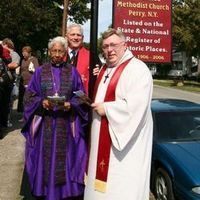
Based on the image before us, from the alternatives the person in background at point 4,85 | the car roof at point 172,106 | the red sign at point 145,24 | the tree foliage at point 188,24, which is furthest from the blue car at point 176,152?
the tree foliage at point 188,24

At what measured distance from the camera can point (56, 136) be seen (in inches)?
206

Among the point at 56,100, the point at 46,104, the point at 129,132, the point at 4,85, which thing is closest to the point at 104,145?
the point at 129,132

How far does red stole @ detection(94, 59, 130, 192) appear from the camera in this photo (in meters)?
4.33

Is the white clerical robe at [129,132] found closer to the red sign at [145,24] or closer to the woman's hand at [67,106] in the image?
the woman's hand at [67,106]

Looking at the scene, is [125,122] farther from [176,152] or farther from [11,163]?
[11,163]

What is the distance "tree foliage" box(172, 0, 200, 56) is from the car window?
37038 mm

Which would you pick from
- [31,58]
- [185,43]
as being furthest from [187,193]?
[185,43]

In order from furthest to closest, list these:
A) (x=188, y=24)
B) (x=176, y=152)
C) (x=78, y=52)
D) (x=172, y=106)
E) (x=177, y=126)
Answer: (x=188, y=24) < (x=172, y=106) < (x=177, y=126) < (x=176, y=152) < (x=78, y=52)

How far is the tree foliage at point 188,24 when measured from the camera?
44000 mm

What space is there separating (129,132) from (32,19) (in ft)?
92.6

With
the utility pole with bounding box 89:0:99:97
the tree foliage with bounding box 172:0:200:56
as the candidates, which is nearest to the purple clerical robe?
the utility pole with bounding box 89:0:99:97

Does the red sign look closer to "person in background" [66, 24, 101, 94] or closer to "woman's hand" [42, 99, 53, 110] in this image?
"person in background" [66, 24, 101, 94]

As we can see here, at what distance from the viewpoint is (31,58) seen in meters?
12.1

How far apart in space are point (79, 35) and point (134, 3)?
80.3 inches
